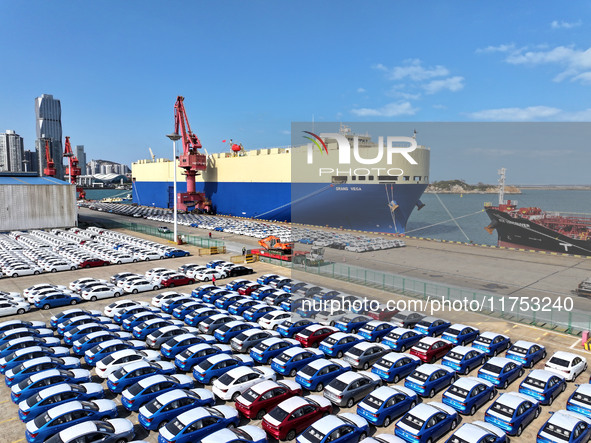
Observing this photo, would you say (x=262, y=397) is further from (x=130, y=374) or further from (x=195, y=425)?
(x=130, y=374)

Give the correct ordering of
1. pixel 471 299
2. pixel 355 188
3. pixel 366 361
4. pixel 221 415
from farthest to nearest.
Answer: pixel 355 188
pixel 471 299
pixel 366 361
pixel 221 415

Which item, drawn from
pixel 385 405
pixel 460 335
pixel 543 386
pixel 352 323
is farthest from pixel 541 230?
pixel 385 405

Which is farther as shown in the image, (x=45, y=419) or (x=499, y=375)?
(x=499, y=375)

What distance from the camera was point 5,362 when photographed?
1474 cm

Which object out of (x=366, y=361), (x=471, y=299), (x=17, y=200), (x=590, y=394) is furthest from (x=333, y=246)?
(x=17, y=200)

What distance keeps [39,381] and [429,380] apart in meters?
13.0

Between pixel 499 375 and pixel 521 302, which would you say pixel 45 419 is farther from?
pixel 521 302

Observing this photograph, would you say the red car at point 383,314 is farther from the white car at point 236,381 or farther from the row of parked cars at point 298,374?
the white car at point 236,381

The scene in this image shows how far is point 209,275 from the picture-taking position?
30578 millimetres

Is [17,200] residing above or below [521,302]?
above

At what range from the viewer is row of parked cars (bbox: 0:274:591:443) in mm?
11016

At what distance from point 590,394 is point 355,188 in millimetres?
50802

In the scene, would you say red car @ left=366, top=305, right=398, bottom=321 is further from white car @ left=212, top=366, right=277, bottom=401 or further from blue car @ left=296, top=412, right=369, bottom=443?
blue car @ left=296, top=412, right=369, bottom=443

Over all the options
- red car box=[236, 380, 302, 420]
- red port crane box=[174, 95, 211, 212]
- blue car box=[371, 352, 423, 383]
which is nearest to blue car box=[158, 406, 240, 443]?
red car box=[236, 380, 302, 420]
